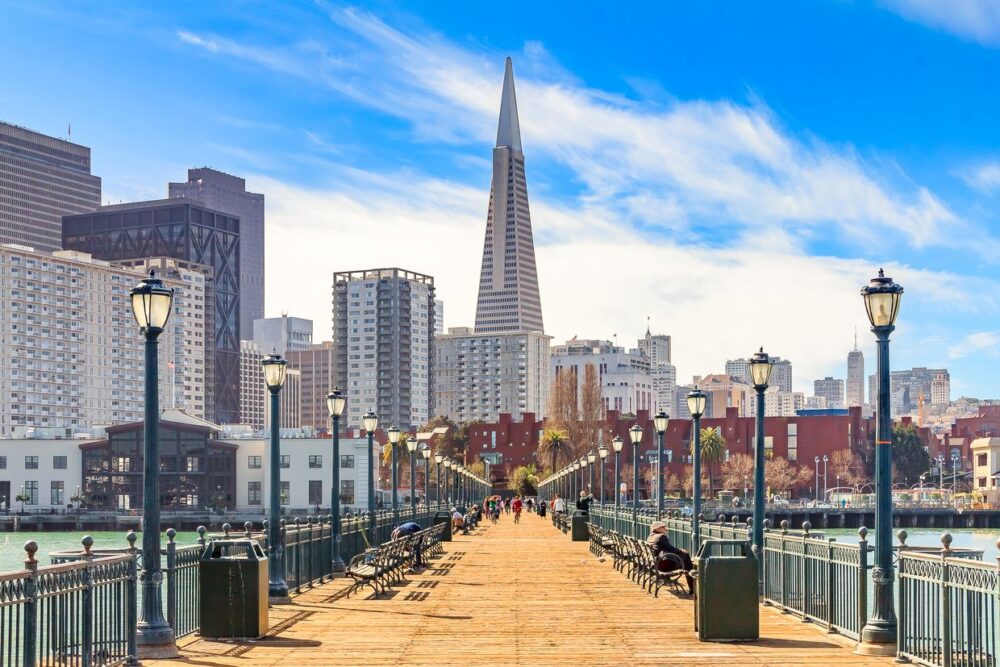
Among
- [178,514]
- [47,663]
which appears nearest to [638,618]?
[47,663]

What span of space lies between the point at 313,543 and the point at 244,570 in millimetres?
8613

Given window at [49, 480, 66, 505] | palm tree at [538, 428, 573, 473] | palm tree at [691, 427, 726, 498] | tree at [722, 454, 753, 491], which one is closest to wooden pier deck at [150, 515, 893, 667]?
window at [49, 480, 66, 505]

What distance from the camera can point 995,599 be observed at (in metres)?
11.7

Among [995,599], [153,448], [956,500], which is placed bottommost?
[956,500]

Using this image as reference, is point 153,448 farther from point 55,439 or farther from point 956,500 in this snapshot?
point 956,500

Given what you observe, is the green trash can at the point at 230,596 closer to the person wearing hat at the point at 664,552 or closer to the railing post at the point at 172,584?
the railing post at the point at 172,584

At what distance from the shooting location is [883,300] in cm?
1564

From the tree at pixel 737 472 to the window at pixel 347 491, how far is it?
140 ft

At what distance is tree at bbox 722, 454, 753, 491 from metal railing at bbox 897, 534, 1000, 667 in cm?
12721

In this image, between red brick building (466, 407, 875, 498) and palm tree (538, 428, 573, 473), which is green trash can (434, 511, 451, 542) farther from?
palm tree (538, 428, 573, 473)

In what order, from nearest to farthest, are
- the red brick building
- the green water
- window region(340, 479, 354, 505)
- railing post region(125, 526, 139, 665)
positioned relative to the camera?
railing post region(125, 526, 139, 665)
the green water
window region(340, 479, 354, 505)
the red brick building

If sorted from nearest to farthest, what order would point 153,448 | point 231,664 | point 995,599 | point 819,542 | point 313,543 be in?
1. point 995,599
2. point 231,664
3. point 153,448
4. point 819,542
5. point 313,543

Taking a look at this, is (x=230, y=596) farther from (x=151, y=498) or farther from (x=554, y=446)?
(x=554, y=446)

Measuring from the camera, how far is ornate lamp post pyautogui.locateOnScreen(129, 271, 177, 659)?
1430 centimetres
